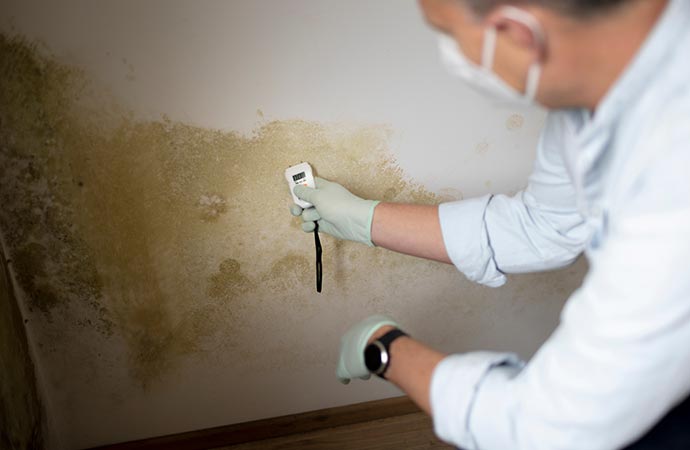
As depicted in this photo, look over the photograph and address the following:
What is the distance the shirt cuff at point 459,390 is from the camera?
2.55ft

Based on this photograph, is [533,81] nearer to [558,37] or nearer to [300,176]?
[558,37]

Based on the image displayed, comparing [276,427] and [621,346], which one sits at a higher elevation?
[621,346]

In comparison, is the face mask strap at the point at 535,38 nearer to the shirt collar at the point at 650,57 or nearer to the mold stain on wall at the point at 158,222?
the shirt collar at the point at 650,57

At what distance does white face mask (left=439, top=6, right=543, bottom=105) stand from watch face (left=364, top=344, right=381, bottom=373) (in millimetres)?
448

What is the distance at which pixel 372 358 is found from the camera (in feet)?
3.07

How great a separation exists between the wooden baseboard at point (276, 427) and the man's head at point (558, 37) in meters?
1.22

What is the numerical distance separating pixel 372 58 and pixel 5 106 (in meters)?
0.71

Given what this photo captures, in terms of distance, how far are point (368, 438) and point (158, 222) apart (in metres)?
0.90

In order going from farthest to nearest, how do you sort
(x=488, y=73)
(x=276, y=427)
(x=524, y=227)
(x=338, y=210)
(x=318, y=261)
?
(x=276, y=427) < (x=318, y=261) < (x=338, y=210) < (x=524, y=227) < (x=488, y=73)

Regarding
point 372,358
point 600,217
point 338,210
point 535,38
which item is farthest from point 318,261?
point 535,38

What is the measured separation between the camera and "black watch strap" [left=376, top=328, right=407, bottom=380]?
0.91m

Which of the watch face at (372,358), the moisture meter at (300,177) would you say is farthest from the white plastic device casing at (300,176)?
the watch face at (372,358)

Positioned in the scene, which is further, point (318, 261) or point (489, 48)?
→ point (318, 261)

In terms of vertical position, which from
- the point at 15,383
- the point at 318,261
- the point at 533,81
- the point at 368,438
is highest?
the point at 533,81
